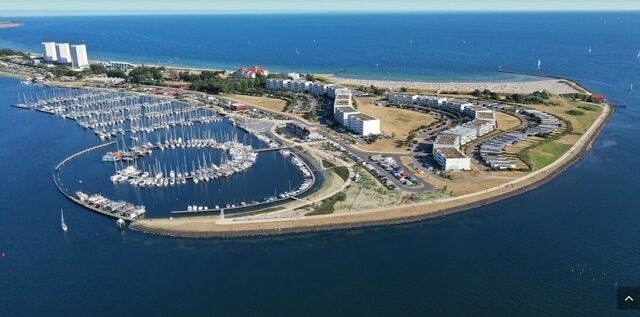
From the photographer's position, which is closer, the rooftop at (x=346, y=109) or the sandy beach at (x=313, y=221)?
the sandy beach at (x=313, y=221)

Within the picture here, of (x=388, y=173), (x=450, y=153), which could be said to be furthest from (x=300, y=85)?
(x=388, y=173)

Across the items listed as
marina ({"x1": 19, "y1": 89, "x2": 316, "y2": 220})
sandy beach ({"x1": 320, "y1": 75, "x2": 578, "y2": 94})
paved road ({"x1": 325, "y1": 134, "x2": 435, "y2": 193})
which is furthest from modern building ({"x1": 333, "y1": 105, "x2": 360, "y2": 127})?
sandy beach ({"x1": 320, "y1": 75, "x2": 578, "y2": 94})

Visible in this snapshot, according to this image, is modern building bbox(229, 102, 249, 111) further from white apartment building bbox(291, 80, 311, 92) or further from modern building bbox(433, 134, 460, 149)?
modern building bbox(433, 134, 460, 149)

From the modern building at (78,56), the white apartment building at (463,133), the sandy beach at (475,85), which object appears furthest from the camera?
the modern building at (78,56)

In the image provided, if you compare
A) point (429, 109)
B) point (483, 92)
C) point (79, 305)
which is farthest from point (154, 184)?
point (483, 92)

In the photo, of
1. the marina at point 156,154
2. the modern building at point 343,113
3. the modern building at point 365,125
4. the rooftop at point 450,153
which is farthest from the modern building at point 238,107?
the rooftop at point 450,153

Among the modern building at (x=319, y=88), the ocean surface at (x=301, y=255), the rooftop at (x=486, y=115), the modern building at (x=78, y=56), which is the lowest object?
the ocean surface at (x=301, y=255)

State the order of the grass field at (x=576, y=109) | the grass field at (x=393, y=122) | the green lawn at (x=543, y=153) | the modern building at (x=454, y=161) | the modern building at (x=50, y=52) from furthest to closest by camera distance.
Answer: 1. the modern building at (x=50, y=52)
2. the grass field at (x=576, y=109)
3. the grass field at (x=393, y=122)
4. the green lawn at (x=543, y=153)
5. the modern building at (x=454, y=161)

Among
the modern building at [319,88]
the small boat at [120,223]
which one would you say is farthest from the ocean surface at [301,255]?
the modern building at [319,88]

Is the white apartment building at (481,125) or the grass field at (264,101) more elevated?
the grass field at (264,101)

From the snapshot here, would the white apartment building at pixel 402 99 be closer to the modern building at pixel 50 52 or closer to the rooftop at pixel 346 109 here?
the rooftop at pixel 346 109
